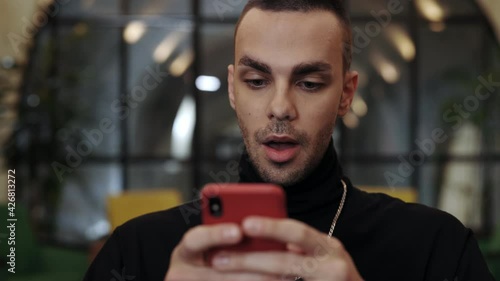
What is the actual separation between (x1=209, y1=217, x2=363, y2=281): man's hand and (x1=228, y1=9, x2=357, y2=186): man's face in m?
0.38

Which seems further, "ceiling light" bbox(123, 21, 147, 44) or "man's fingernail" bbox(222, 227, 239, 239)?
"ceiling light" bbox(123, 21, 147, 44)

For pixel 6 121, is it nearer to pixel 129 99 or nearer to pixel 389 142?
pixel 129 99

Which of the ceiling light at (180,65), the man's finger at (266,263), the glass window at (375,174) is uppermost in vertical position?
the ceiling light at (180,65)

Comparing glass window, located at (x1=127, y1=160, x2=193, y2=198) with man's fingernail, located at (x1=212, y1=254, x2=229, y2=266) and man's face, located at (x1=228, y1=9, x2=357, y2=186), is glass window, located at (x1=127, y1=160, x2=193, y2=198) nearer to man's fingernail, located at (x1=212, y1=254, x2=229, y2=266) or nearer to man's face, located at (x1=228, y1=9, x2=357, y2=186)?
man's face, located at (x1=228, y1=9, x2=357, y2=186)

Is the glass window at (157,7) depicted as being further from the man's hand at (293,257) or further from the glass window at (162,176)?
the man's hand at (293,257)

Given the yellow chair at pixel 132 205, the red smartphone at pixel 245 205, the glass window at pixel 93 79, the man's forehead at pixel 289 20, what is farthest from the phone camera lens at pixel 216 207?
the glass window at pixel 93 79

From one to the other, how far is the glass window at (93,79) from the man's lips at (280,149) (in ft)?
19.1

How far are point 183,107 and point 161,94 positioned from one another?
0.25 meters

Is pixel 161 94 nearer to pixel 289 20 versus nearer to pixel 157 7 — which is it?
pixel 157 7

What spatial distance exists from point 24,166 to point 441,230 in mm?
6068

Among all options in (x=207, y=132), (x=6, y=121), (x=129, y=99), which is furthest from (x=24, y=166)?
(x=207, y=132)

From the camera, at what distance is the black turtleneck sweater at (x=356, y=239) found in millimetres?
1513

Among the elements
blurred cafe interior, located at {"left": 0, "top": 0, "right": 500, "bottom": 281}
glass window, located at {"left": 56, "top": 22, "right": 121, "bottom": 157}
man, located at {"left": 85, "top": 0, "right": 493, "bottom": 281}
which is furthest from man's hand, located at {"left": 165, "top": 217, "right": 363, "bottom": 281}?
glass window, located at {"left": 56, "top": 22, "right": 121, "bottom": 157}

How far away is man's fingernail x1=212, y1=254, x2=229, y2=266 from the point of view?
106cm
